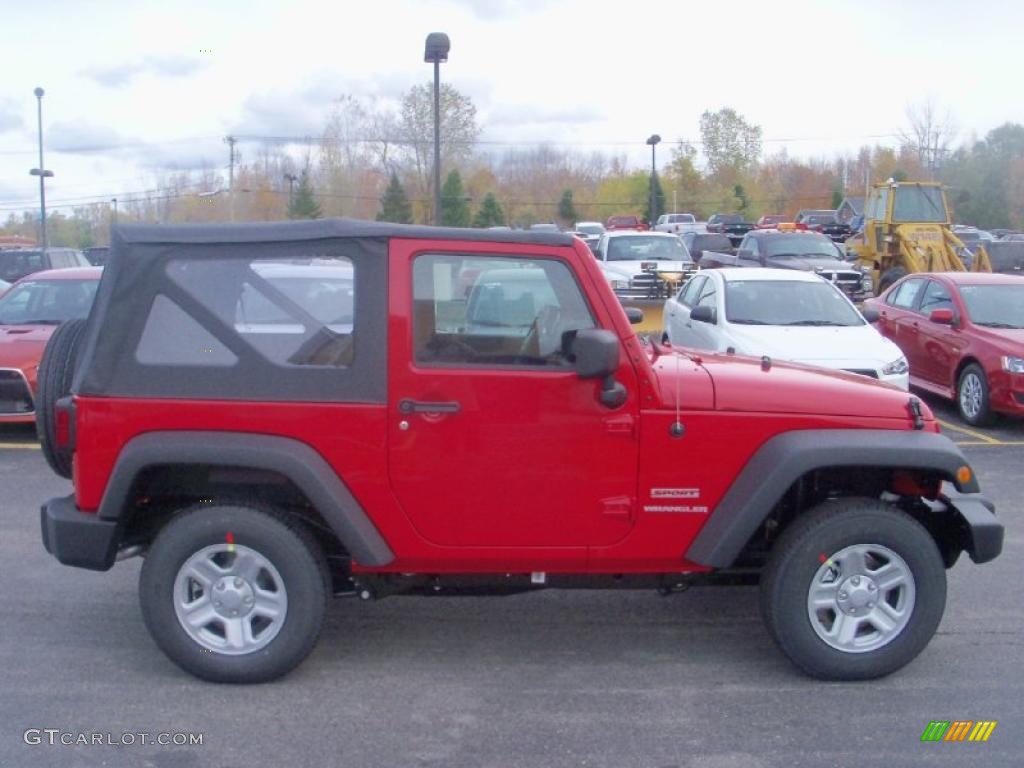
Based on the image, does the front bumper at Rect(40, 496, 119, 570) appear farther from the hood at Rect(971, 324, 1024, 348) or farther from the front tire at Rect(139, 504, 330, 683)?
the hood at Rect(971, 324, 1024, 348)

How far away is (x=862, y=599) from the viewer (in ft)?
16.3

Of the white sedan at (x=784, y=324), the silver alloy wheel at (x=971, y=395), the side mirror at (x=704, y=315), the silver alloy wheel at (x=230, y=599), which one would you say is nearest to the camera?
the silver alloy wheel at (x=230, y=599)

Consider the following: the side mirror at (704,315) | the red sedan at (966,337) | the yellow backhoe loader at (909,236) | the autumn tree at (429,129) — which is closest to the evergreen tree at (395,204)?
the autumn tree at (429,129)

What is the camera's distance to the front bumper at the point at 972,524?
16.4 ft

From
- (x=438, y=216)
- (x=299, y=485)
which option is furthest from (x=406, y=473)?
(x=438, y=216)

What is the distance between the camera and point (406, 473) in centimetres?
480

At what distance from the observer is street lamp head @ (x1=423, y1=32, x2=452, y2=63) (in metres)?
16.3

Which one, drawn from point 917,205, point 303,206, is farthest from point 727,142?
point 917,205

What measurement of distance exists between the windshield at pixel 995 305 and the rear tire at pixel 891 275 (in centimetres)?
1200

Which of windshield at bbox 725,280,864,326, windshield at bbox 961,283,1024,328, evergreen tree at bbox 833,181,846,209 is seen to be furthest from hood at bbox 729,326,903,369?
evergreen tree at bbox 833,181,846,209

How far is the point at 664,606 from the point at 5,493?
532 cm

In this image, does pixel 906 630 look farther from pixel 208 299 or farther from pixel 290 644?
pixel 208 299

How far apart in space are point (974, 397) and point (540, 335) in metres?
8.14

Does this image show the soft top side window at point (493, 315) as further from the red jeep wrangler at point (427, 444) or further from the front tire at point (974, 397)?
the front tire at point (974, 397)
